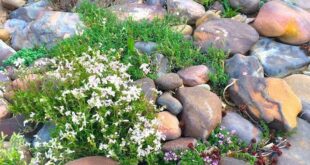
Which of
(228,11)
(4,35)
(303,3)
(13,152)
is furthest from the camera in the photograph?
(303,3)

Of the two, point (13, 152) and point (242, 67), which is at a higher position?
point (242, 67)

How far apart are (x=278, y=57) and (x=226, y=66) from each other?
0.77m

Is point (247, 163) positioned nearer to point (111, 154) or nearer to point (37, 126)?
point (111, 154)

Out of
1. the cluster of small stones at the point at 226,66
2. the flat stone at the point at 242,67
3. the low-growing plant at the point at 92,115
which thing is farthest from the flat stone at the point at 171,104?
the flat stone at the point at 242,67

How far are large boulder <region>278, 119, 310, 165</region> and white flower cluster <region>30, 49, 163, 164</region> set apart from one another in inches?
55.2

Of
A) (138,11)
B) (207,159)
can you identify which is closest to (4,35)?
(138,11)

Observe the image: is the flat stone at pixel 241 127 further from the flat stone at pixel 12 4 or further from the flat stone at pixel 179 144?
the flat stone at pixel 12 4

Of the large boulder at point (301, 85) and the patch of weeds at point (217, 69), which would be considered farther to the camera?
the large boulder at point (301, 85)

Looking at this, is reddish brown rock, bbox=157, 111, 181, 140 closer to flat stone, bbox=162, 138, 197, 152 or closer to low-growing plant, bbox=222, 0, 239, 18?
flat stone, bbox=162, 138, 197, 152

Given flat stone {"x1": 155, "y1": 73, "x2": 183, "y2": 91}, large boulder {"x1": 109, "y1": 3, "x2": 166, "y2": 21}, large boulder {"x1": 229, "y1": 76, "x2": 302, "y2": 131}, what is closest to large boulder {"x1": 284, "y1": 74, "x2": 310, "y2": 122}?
large boulder {"x1": 229, "y1": 76, "x2": 302, "y2": 131}

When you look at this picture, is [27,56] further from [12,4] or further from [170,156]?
[170,156]

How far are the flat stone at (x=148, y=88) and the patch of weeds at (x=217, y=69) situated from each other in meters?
0.77

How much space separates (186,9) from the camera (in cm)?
681

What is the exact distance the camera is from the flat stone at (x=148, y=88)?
527cm
